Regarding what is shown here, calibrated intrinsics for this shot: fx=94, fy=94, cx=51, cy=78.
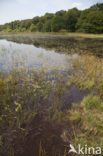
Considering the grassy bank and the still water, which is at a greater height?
the still water

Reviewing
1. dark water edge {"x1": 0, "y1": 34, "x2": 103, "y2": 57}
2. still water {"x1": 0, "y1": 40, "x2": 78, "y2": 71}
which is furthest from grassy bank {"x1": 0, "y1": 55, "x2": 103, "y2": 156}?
dark water edge {"x1": 0, "y1": 34, "x2": 103, "y2": 57}

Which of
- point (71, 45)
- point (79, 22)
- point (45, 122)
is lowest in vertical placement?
point (45, 122)

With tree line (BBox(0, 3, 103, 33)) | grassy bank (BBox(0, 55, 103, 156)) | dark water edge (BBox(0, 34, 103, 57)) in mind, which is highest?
tree line (BBox(0, 3, 103, 33))

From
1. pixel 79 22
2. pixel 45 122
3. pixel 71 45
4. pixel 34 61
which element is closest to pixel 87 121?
pixel 45 122

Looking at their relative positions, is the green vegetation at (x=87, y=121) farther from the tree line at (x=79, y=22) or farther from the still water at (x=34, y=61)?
the tree line at (x=79, y=22)

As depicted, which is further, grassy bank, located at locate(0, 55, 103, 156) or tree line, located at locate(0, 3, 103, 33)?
tree line, located at locate(0, 3, 103, 33)

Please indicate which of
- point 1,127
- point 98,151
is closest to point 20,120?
point 1,127

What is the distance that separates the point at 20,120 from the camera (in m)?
2.33

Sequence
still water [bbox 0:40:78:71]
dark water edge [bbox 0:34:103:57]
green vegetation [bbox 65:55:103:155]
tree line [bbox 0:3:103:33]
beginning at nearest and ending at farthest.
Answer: green vegetation [bbox 65:55:103:155] < still water [bbox 0:40:78:71] < dark water edge [bbox 0:34:103:57] < tree line [bbox 0:3:103:33]

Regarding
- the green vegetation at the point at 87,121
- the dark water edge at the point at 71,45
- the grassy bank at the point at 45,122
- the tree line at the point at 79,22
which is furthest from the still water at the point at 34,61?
the tree line at the point at 79,22

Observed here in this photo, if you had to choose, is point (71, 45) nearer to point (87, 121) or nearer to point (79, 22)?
point (87, 121)

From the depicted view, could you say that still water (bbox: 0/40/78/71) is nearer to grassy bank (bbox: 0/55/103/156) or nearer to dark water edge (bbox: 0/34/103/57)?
grassy bank (bbox: 0/55/103/156)

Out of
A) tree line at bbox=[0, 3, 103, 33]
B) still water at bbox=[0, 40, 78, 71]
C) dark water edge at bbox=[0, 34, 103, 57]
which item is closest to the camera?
still water at bbox=[0, 40, 78, 71]

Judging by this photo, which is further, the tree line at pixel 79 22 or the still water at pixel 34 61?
the tree line at pixel 79 22
